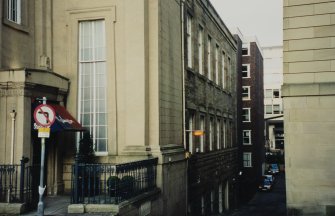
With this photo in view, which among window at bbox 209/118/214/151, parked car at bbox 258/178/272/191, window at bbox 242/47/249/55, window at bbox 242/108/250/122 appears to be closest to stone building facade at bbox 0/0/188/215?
window at bbox 209/118/214/151

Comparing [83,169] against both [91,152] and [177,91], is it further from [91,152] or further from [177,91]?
[177,91]

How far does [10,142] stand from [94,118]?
3.87m

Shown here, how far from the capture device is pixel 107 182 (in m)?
12.5

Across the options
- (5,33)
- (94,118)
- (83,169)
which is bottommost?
(83,169)

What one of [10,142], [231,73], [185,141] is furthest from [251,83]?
[10,142]

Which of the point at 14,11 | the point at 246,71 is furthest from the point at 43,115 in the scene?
the point at 246,71

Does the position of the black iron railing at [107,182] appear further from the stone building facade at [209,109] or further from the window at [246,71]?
the window at [246,71]

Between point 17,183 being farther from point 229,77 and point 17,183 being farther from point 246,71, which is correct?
point 246,71

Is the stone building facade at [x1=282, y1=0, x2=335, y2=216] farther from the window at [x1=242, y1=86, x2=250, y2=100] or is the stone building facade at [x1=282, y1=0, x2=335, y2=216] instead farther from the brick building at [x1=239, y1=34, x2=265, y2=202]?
the window at [x1=242, y1=86, x2=250, y2=100]

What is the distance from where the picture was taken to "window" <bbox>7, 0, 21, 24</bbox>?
15.1m

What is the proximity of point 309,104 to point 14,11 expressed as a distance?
35.2 feet

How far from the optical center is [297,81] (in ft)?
46.3

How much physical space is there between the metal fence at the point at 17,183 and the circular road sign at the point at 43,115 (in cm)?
215

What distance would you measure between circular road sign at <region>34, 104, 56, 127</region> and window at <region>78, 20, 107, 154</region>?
5985 millimetres
